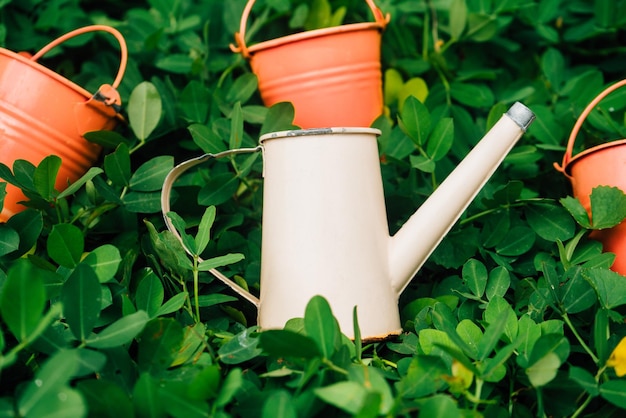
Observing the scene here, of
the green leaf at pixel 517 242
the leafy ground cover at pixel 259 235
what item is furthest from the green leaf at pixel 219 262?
the green leaf at pixel 517 242

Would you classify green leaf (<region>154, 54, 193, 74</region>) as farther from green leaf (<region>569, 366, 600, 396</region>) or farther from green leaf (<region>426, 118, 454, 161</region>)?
green leaf (<region>569, 366, 600, 396</region>)

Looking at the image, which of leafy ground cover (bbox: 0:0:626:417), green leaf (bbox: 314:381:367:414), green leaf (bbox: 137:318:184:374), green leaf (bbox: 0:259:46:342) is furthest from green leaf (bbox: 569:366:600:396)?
green leaf (bbox: 0:259:46:342)

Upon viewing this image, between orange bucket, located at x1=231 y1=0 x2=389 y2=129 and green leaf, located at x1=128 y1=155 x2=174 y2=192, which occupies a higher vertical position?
orange bucket, located at x1=231 y1=0 x2=389 y2=129

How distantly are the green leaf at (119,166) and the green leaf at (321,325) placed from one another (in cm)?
44

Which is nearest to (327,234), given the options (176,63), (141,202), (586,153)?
(141,202)

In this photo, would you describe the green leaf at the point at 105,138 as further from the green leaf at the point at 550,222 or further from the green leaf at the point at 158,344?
the green leaf at the point at 550,222

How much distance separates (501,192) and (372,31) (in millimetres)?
368

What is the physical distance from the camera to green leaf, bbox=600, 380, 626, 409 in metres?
0.73

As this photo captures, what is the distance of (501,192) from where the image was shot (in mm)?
1046

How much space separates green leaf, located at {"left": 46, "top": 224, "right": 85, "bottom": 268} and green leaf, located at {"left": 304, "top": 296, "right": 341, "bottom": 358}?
1.22ft

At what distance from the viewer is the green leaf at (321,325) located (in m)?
0.73

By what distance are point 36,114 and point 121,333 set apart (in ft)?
1.51

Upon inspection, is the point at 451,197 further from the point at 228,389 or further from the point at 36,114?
the point at 36,114

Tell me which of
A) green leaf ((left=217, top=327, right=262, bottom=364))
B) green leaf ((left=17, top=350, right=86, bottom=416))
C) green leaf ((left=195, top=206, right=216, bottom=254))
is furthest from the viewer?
green leaf ((left=195, top=206, right=216, bottom=254))
